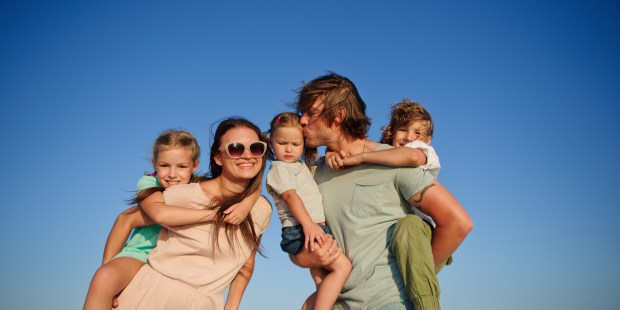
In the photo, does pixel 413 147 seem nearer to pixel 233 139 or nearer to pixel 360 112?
pixel 360 112

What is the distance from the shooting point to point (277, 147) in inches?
222

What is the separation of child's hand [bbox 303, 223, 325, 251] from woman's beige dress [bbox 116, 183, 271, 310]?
0.81 m

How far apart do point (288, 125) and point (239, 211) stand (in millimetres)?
1072

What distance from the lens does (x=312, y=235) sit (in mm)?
4918

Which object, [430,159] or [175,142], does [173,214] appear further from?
[430,159]

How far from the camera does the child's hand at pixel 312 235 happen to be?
4.90 m

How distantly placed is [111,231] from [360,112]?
294 centimetres

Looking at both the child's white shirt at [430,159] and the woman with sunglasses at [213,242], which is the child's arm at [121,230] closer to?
the woman with sunglasses at [213,242]

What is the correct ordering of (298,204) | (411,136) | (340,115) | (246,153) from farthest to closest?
(411,136)
(340,115)
(246,153)
(298,204)

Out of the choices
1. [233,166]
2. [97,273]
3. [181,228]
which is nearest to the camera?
[97,273]

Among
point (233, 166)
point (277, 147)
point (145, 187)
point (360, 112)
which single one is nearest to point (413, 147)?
point (360, 112)

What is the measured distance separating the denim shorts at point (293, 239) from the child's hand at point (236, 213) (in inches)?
18.0

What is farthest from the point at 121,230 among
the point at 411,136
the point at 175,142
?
the point at 411,136

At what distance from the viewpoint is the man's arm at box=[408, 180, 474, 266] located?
4.95 metres
